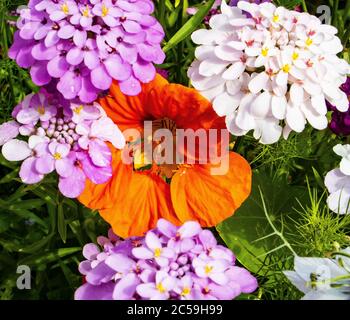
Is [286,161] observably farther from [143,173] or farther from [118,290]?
[118,290]

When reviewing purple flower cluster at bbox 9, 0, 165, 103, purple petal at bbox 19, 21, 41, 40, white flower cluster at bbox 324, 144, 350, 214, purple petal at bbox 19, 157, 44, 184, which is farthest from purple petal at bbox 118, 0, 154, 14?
white flower cluster at bbox 324, 144, 350, 214

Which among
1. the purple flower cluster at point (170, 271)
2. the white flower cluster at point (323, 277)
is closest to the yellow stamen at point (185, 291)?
the purple flower cluster at point (170, 271)

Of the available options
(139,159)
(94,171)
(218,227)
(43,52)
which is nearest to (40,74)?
(43,52)

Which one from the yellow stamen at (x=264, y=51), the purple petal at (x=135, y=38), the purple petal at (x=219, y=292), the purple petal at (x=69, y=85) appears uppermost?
the purple petal at (x=135, y=38)

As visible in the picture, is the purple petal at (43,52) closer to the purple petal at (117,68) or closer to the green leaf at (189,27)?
the purple petal at (117,68)

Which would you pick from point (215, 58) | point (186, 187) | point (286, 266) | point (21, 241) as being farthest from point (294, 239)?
point (21, 241)

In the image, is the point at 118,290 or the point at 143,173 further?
the point at 143,173

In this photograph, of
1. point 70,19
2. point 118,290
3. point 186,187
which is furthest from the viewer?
point 186,187

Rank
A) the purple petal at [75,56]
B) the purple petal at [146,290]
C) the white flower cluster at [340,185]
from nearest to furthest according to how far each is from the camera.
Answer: the purple petal at [146,290]
the purple petal at [75,56]
the white flower cluster at [340,185]
